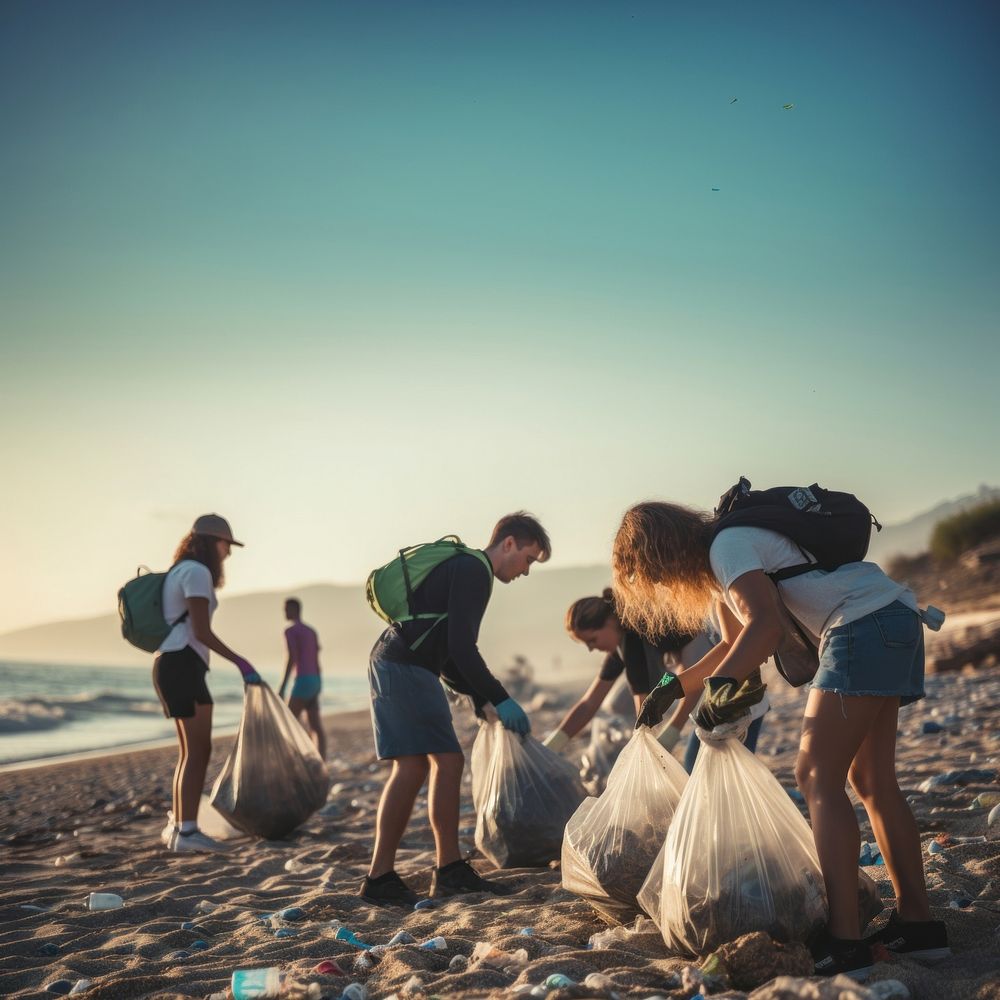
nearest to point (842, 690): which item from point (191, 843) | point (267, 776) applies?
point (267, 776)

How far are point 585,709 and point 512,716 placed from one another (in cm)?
75

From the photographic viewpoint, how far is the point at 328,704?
23.9 metres

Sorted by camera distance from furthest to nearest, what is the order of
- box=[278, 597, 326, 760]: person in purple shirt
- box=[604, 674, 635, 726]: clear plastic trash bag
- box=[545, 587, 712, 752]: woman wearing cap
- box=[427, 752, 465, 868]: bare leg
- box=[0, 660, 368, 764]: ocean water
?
box=[0, 660, 368, 764]: ocean water < box=[278, 597, 326, 760]: person in purple shirt < box=[604, 674, 635, 726]: clear plastic trash bag < box=[545, 587, 712, 752]: woman wearing cap < box=[427, 752, 465, 868]: bare leg

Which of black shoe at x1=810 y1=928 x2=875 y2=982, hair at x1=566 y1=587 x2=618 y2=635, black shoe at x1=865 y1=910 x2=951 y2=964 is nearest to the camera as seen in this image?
black shoe at x1=810 y1=928 x2=875 y2=982

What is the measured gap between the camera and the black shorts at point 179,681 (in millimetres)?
4926

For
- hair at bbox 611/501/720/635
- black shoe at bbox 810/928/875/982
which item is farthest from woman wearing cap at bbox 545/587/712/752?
black shoe at bbox 810/928/875/982

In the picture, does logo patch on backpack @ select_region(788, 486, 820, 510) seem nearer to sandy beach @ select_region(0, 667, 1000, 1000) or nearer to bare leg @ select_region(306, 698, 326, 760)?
sandy beach @ select_region(0, 667, 1000, 1000)

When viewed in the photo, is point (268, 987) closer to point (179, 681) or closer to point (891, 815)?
point (891, 815)

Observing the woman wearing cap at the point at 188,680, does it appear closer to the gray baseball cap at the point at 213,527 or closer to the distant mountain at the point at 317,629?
the gray baseball cap at the point at 213,527

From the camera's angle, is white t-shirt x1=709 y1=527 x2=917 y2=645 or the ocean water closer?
white t-shirt x1=709 y1=527 x2=917 y2=645

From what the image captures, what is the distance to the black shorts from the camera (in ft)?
16.2

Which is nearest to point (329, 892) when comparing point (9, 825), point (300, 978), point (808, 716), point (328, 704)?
point (300, 978)

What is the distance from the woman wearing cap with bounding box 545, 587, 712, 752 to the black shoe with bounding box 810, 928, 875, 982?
67.8 inches

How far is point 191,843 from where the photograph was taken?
495cm
